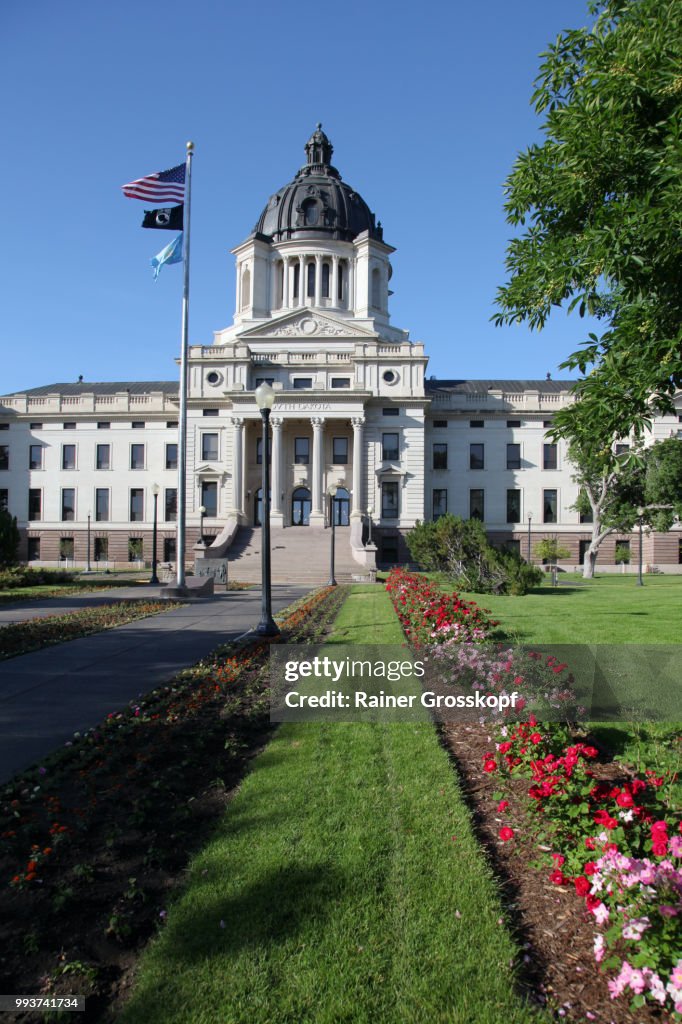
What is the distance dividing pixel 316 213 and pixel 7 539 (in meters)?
48.3

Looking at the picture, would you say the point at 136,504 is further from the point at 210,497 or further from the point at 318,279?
the point at 318,279

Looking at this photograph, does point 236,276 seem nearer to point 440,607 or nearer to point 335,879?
point 440,607

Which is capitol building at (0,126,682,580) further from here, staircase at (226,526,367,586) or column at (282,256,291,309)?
staircase at (226,526,367,586)

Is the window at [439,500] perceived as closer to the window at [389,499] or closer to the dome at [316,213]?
the window at [389,499]

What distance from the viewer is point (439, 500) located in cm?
5566

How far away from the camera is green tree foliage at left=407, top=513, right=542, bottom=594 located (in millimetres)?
20812

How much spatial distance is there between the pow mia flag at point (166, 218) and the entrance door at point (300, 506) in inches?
1274

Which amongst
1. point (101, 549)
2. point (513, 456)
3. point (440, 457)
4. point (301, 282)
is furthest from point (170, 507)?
point (513, 456)

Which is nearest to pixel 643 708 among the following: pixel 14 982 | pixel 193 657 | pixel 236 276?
pixel 14 982

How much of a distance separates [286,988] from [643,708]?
4992 millimetres

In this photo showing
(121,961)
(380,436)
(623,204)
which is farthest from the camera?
(380,436)

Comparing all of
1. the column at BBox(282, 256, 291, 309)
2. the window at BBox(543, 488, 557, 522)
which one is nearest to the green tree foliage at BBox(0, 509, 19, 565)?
the column at BBox(282, 256, 291, 309)

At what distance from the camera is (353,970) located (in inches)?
116

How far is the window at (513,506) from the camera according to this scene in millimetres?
54938
